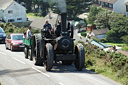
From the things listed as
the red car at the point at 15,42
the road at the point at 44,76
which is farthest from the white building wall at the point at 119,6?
the road at the point at 44,76

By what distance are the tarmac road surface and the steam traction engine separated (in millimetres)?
527

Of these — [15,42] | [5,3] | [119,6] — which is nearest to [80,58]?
[15,42]

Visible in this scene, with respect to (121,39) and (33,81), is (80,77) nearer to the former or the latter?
(33,81)

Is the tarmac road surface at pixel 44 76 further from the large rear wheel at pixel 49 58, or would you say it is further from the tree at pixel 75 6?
the tree at pixel 75 6

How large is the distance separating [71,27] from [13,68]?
410 cm

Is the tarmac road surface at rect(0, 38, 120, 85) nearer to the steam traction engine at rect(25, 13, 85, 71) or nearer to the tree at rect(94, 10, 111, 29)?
the steam traction engine at rect(25, 13, 85, 71)

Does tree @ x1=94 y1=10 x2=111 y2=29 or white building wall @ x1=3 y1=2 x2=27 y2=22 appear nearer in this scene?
tree @ x1=94 y1=10 x2=111 y2=29

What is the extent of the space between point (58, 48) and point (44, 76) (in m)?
2.20

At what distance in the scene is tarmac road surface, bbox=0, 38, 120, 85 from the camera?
15.8 m

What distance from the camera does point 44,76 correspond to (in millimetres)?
17031

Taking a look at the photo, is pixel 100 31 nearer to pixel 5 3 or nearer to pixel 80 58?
pixel 5 3

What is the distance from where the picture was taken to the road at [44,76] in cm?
1578

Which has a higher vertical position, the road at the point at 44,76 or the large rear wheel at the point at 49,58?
the large rear wheel at the point at 49,58

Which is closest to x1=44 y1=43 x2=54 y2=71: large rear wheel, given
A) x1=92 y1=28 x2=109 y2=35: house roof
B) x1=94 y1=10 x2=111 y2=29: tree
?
x1=92 y1=28 x2=109 y2=35: house roof
